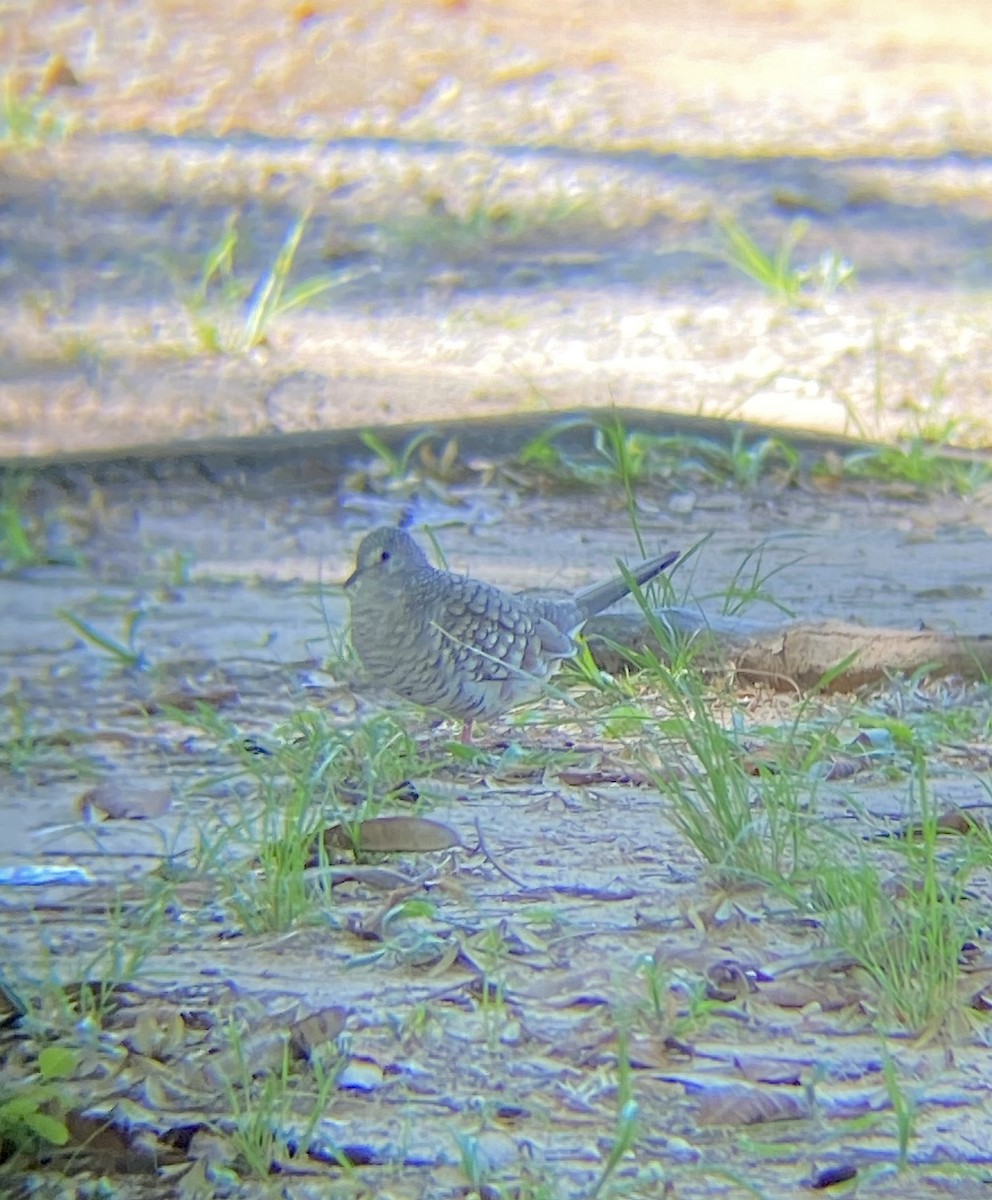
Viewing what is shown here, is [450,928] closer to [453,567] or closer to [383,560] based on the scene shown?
[383,560]

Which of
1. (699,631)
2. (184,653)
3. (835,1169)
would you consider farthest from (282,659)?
(835,1169)

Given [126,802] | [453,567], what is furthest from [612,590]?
[126,802]

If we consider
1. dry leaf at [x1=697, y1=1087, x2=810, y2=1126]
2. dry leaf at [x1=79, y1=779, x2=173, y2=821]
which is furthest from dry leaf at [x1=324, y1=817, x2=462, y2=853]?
dry leaf at [x1=697, y1=1087, x2=810, y2=1126]

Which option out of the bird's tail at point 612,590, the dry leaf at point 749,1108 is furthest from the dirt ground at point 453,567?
the bird's tail at point 612,590

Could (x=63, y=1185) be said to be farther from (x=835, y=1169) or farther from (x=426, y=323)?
(x=426, y=323)

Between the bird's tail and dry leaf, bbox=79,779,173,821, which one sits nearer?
dry leaf, bbox=79,779,173,821

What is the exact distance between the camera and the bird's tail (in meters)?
3.79

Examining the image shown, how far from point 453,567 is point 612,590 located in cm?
96

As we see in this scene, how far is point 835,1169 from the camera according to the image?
2.14 meters

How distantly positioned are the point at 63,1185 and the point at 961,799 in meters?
1.64

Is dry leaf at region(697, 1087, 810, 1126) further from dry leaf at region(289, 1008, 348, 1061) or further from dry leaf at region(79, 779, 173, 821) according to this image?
dry leaf at region(79, 779, 173, 821)

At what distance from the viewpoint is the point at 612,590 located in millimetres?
3811

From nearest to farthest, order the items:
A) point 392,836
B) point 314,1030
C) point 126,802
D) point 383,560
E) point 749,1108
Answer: point 749,1108 < point 314,1030 < point 392,836 < point 126,802 < point 383,560

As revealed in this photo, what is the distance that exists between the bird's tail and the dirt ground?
0.68ft
